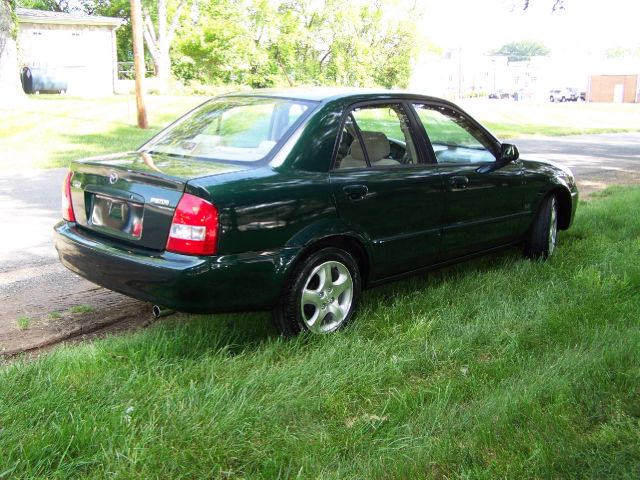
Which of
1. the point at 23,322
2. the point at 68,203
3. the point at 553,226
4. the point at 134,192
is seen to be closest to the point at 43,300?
the point at 23,322

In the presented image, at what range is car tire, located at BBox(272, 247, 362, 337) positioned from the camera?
405cm

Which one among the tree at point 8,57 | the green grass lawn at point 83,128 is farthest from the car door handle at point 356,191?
the tree at point 8,57

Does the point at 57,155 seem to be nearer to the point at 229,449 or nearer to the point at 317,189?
the point at 317,189

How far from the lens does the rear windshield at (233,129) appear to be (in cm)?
434

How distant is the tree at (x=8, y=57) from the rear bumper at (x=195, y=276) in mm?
20211

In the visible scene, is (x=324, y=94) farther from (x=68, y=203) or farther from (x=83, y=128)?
(x=83, y=128)

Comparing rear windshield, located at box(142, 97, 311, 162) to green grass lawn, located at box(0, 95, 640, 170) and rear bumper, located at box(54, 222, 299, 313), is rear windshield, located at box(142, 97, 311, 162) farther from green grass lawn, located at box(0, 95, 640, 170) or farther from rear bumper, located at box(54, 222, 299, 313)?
green grass lawn, located at box(0, 95, 640, 170)

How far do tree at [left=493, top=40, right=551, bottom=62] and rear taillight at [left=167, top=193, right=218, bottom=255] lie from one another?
6630 inches

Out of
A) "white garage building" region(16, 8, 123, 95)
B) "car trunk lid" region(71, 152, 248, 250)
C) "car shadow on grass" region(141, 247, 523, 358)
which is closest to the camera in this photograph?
"car trunk lid" region(71, 152, 248, 250)

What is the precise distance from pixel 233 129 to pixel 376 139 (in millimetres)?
988

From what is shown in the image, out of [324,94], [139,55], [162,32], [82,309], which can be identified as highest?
[162,32]

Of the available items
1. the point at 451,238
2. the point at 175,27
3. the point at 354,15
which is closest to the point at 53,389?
the point at 451,238

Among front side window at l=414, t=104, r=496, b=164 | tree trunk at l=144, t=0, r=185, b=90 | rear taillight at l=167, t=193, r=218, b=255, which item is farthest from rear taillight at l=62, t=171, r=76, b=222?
tree trunk at l=144, t=0, r=185, b=90

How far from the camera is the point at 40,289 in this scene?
17.7ft
